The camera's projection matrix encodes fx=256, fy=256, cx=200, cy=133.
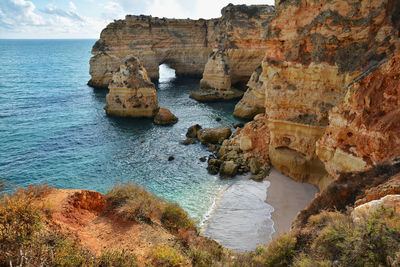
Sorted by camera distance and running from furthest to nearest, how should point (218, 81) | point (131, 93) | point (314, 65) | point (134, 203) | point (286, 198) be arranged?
point (218, 81) < point (131, 93) < point (286, 198) < point (314, 65) < point (134, 203)

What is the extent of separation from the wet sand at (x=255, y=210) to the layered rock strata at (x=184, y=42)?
88.9ft

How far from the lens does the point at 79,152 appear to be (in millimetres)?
22531

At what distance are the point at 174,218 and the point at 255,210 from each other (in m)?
5.57

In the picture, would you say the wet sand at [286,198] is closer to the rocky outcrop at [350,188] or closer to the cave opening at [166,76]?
the rocky outcrop at [350,188]

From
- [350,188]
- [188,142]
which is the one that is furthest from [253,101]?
[350,188]

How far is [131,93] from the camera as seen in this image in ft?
102

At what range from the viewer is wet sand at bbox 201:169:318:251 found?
1213cm

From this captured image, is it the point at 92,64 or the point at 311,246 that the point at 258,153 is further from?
the point at 92,64

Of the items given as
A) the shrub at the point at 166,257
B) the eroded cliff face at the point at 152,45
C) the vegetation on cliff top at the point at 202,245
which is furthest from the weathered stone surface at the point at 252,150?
the eroded cliff face at the point at 152,45

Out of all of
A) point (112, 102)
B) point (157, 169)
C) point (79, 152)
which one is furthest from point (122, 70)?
point (157, 169)

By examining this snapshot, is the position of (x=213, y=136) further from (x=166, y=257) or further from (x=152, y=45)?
(x=152, y=45)

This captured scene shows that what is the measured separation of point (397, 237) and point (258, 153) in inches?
564

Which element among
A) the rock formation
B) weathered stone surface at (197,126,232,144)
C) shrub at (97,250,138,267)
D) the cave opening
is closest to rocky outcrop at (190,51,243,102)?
weathered stone surface at (197,126,232,144)

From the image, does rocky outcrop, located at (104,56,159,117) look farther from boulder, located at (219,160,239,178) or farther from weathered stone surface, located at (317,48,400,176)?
weathered stone surface, located at (317,48,400,176)
